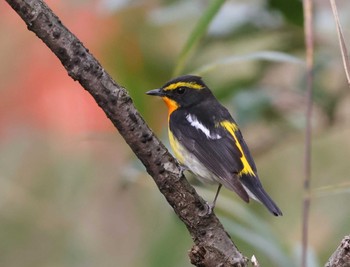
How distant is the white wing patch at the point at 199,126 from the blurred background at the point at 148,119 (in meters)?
0.44

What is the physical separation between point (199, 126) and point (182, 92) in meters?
0.30

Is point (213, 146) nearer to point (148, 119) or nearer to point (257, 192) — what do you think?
point (257, 192)

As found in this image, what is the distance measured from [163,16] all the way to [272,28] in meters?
0.45

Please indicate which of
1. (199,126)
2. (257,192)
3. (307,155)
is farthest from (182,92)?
(307,155)

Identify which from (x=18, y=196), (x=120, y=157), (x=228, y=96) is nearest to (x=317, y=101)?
(x=228, y=96)

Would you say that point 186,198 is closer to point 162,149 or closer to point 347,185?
point 162,149

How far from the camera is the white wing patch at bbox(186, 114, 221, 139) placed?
283cm

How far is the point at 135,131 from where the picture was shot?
193cm

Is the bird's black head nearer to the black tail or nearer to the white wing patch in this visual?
the white wing patch

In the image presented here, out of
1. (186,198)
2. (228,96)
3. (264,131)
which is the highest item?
(264,131)

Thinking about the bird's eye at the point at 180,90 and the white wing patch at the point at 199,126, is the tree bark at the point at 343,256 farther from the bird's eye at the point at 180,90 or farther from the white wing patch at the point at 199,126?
the bird's eye at the point at 180,90

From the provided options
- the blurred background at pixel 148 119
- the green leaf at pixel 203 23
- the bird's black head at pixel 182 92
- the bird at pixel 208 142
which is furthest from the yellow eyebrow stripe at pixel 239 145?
the blurred background at pixel 148 119

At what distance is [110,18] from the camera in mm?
4484

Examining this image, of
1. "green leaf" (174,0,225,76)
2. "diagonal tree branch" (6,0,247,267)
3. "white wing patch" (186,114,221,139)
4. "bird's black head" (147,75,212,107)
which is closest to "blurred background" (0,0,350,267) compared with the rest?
"bird's black head" (147,75,212,107)
